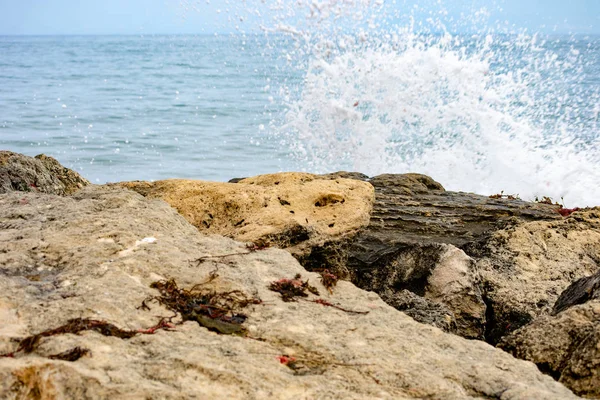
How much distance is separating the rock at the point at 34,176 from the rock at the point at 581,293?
10.8ft

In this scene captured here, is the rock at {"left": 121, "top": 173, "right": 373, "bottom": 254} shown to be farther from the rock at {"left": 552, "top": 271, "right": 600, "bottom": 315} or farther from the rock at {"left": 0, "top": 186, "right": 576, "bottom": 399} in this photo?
the rock at {"left": 552, "top": 271, "right": 600, "bottom": 315}

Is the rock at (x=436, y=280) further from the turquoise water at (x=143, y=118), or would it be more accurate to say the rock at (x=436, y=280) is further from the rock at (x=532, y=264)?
the turquoise water at (x=143, y=118)

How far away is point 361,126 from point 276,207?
690 centimetres

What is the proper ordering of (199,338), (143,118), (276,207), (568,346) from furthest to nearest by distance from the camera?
1. (143,118)
2. (276,207)
3. (568,346)
4. (199,338)

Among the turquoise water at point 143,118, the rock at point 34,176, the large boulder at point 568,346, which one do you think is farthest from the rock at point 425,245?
the turquoise water at point 143,118

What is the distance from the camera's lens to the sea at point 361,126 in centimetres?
974

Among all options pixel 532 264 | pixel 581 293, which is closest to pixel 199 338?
pixel 581 293

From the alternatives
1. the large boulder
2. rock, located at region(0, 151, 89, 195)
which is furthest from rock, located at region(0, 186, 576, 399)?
rock, located at region(0, 151, 89, 195)

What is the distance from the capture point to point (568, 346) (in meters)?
2.59

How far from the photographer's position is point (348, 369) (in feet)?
6.91

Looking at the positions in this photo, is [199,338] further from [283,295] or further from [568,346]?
[568,346]

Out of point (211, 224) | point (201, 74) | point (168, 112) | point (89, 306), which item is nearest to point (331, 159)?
point (211, 224)

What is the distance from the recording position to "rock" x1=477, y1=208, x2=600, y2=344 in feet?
12.3

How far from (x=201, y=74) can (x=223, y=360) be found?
24.0 m
